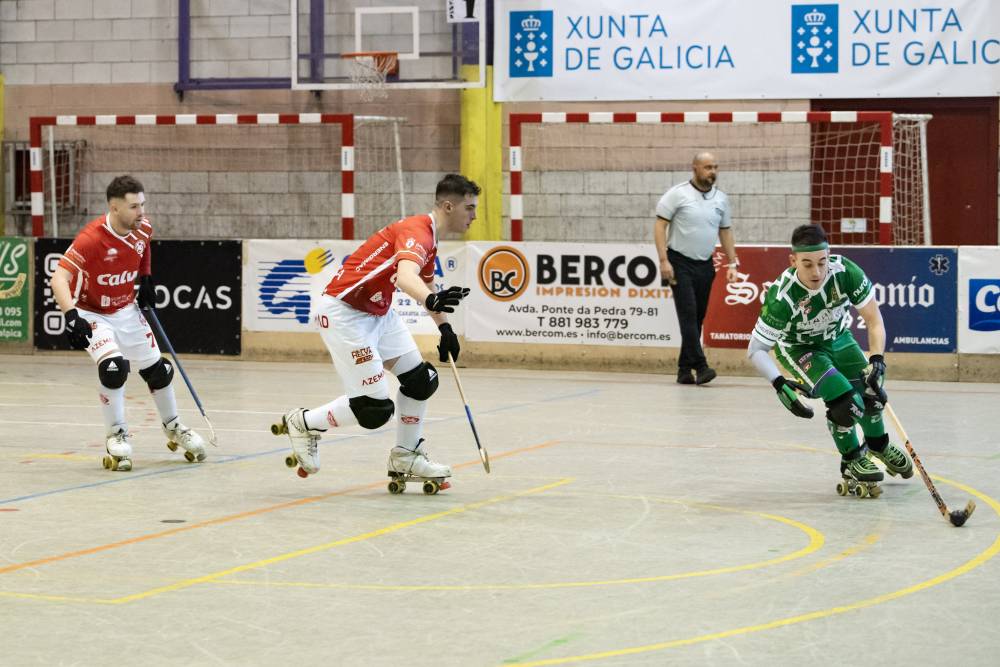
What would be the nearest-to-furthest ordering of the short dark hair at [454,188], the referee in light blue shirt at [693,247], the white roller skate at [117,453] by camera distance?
the short dark hair at [454,188] < the white roller skate at [117,453] < the referee in light blue shirt at [693,247]

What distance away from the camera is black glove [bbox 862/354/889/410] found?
812cm

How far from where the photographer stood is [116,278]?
32.7 feet

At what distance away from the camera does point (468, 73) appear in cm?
1962

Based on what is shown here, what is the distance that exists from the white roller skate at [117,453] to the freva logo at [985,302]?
9257 mm

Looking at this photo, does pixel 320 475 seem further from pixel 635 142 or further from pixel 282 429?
pixel 635 142

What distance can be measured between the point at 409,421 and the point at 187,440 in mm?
2029

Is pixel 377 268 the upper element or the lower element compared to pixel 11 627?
upper

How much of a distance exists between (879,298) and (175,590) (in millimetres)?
10953

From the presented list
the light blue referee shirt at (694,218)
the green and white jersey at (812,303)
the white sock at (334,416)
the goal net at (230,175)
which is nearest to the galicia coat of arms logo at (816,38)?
the light blue referee shirt at (694,218)

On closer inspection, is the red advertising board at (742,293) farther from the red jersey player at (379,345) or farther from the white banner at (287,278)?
the red jersey player at (379,345)

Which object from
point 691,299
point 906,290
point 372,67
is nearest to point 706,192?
point 691,299

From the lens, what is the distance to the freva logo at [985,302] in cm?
1527

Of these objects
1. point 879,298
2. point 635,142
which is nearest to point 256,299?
point 635,142

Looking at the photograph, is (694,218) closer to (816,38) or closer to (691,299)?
(691,299)
